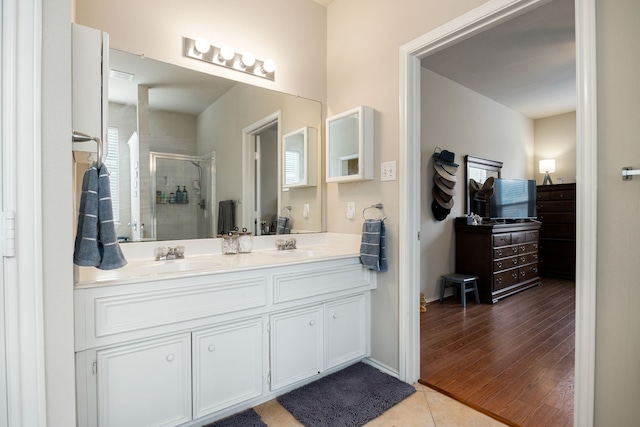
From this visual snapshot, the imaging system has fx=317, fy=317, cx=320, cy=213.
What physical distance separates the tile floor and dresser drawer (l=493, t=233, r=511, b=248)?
2.43m

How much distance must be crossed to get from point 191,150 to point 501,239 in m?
3.61

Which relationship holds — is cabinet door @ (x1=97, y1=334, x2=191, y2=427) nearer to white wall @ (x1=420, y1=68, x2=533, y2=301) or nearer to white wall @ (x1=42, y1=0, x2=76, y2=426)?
white wall @ (x1=42, y1=0, x2=76, y2=426)

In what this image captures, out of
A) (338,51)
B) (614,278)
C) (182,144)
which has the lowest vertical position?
(614,278)

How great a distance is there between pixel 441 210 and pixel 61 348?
11.8 ft

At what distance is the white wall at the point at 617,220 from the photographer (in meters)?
1.21

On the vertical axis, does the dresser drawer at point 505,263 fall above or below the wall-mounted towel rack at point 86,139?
below

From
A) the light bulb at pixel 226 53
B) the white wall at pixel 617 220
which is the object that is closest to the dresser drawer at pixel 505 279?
the white wall at pixel 617 220

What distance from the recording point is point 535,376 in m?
2.13

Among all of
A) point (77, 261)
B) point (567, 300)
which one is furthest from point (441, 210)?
point (77, 261)

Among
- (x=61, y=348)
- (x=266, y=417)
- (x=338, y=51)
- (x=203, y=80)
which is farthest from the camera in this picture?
(x=338, y=51)

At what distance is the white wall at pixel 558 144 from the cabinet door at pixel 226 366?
19.4ft

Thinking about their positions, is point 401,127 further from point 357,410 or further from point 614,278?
point 357,410

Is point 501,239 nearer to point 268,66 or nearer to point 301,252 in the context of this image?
point 301,252

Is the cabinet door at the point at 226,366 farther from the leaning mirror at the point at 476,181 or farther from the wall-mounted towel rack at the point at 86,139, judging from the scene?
the leaning mirror at the point at 476,181
